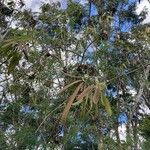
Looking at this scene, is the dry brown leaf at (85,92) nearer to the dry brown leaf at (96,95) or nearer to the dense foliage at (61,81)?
the dry brown leaf at (96,95)

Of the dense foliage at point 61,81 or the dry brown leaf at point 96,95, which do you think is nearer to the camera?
the dry brown leaf at point 96,95

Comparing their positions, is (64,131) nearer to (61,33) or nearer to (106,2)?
(61,33)

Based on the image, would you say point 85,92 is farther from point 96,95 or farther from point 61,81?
point 61,81

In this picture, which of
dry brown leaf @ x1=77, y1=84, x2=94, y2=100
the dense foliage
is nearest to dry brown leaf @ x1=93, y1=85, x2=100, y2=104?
dry brown leaf @ x1=77, y1=84, x2=94, y2=100

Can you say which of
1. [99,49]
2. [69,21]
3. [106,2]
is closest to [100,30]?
[99,49]

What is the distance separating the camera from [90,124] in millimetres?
8305

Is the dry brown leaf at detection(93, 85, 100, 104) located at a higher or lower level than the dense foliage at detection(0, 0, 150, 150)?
lower

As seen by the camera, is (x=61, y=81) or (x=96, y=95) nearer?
(x=96, y=95)

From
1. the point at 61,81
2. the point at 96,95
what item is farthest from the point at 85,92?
the point at 61,81

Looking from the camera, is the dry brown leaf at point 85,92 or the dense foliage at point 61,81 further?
the dense foliage at point 61,81

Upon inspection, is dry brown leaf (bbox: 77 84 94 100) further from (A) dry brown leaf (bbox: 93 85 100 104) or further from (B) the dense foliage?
A: (B) the dense foliage

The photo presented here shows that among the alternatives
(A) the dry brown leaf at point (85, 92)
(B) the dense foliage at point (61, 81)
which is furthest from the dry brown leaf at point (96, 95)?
(B) the dense foliage at point (61, 81)

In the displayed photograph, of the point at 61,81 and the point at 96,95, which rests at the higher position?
the point at 61,81

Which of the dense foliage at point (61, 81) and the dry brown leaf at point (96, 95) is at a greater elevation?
the dense foliage at point (61, 81)
